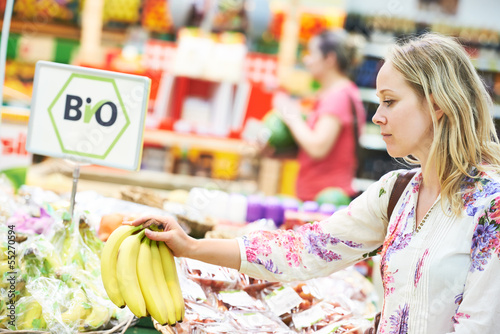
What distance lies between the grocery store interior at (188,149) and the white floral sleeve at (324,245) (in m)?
0.19

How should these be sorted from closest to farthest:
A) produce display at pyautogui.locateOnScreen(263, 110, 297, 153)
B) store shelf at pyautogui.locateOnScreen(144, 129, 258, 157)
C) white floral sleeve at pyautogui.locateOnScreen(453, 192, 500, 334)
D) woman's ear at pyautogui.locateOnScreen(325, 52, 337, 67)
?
white floral sleeve at pyautogui.locateOnScreen(453, 192, 500, 334)
woman's ear at pyautogui.locateOnScreen(325, 52, 337, 67)
produce display at pyautogui.locateOnScreen(263, 110, 297, 153)
store shelf at pyautogui.locateOnScreen(144, 129, 258, 157)

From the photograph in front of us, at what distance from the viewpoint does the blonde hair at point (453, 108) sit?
1.48 m

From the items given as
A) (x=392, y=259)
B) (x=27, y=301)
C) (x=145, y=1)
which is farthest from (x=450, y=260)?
(x=145, y=1)

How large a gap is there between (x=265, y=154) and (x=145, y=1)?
7.53 feet

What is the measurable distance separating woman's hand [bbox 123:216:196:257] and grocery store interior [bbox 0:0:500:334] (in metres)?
0.21

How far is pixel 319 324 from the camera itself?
74.4 inches

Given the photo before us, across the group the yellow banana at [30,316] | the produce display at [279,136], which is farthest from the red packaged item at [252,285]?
the produce display at [279,136]

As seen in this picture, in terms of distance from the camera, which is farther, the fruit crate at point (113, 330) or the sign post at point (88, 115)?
the sign post at point (88, 115)

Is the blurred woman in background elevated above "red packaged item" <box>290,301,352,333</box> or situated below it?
above

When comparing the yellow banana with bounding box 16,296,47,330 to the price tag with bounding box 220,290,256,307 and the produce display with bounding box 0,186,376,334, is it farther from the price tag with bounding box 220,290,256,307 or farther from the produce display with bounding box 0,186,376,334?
the price tag with bounding box 220,290,256,307

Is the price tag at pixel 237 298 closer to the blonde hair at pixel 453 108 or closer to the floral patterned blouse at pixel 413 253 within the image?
the floral patterned blouse at pixel 413 253

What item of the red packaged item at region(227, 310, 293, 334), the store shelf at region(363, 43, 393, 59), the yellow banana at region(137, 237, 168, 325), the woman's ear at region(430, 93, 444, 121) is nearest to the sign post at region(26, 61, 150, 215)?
the yellow banana at region(137, 237, 168, 325)

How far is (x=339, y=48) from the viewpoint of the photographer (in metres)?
3.85

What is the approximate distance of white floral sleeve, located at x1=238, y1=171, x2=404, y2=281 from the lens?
1.74 m
